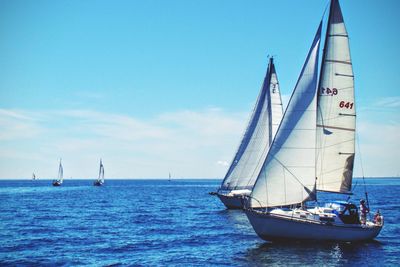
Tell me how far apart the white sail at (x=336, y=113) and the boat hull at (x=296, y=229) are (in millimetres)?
3118

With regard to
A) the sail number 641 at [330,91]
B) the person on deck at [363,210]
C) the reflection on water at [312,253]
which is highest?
the sail number 641 at [330,91]

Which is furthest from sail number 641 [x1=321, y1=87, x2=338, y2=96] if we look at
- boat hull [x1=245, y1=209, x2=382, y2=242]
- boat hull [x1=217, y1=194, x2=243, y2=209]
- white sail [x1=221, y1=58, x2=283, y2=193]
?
boat hull [x1=217, y1=194, x2=243, y2=209]

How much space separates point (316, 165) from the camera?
32.2 meters

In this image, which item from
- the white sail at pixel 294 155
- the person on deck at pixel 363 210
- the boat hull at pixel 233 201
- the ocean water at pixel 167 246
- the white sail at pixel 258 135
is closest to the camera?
the ocean water at pixel 167 246

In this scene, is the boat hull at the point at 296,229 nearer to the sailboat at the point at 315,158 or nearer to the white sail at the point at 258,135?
the sailboat at the point at 315,158

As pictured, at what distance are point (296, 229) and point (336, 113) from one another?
9620mm

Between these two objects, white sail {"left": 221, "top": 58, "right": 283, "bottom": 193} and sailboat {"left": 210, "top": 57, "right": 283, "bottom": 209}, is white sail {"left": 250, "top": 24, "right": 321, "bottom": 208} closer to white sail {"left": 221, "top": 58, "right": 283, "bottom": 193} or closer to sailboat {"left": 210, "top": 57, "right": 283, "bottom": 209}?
white sail {"left": 221, "top": 58, "right": 283, "bottom": 193}

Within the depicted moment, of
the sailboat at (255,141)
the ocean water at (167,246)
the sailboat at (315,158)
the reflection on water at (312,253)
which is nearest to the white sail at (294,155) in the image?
the sailboat at (315,158)

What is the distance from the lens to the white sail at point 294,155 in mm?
30891

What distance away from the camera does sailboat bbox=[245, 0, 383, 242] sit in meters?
30.5

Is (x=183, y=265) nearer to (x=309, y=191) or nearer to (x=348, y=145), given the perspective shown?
(x=309, y=191)

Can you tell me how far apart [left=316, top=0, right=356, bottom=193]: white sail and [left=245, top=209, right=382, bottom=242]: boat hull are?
123 inches

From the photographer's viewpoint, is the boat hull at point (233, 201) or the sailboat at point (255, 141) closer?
the sailboat at point (255, 141)

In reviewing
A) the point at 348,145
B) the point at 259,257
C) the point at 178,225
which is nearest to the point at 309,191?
the point at 348,145
